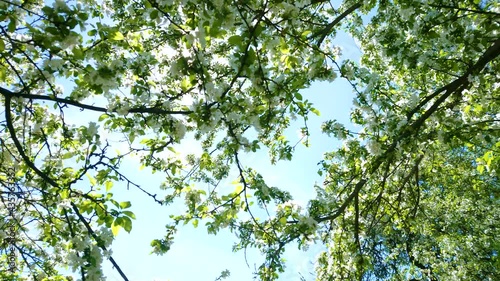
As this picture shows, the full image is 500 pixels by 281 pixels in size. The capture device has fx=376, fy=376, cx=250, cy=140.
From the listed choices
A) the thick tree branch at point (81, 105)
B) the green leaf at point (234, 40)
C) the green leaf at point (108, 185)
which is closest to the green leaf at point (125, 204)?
the green leaf at point (108, 185)

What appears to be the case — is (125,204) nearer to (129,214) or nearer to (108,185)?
(129,214)

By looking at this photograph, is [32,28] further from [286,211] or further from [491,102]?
[491,102]

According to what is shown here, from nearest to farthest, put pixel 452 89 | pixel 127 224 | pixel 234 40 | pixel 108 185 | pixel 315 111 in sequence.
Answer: pixel 234 40, pixel 127 224, pixel 108 185, pixel 315 111, pixel 452 89

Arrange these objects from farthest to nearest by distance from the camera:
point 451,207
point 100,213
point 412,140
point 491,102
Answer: point 451,207, point 491,102, point 412,140, point 100,213

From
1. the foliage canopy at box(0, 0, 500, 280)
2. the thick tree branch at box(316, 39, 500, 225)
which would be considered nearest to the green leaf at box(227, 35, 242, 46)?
the foliage canopy at box(0, 0, 500, 280)

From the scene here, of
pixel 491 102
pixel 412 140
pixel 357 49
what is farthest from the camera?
pixel 357 49

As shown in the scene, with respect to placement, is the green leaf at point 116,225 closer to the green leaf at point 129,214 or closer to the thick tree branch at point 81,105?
the green leaf at point 129,214

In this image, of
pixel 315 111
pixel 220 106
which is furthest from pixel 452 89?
pixel 220 106

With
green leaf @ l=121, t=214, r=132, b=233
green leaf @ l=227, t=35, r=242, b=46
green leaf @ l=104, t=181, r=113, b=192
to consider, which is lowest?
green leaf @ l=121, t=214, r=132, b=233

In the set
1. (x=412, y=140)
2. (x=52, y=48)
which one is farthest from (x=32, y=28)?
(x=412, y=140)

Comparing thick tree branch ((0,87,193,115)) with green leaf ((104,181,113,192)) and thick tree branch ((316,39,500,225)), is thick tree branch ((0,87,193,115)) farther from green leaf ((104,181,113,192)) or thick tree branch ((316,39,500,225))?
thick tree branch ((316,39,500,225))

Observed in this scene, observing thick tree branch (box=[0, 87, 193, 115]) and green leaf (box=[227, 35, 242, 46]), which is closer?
green leaf (box=[227, 35, 242, 46])

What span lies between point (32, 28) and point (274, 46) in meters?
1.73

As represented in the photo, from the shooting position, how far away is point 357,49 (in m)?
9.43
